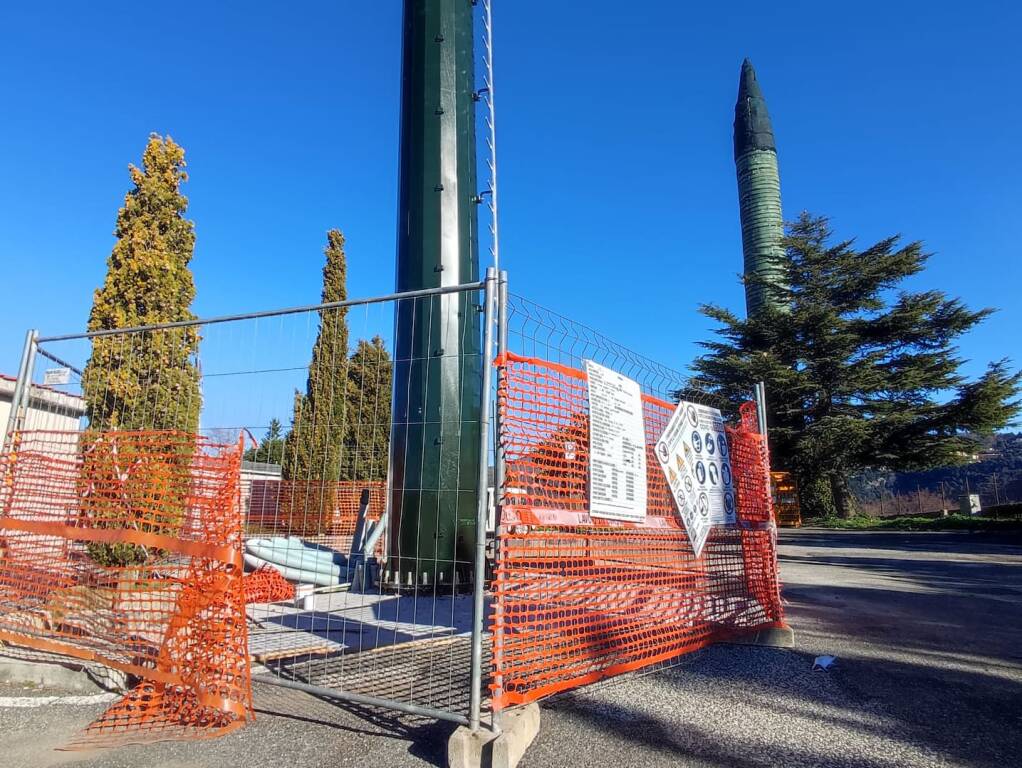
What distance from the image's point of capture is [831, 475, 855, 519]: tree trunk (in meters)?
29.3

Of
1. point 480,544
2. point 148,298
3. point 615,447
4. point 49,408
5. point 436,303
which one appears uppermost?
point 148,298

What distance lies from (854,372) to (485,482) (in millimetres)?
31188

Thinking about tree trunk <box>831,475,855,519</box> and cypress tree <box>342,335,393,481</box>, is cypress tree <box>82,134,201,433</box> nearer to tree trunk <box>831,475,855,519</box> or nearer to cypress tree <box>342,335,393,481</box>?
cypress tree <box>342,335,393,481</box>

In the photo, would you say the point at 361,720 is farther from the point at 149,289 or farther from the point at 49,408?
the point at 149,289

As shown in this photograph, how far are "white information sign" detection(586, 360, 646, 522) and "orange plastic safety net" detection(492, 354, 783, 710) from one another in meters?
0.07

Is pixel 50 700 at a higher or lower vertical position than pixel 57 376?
lower

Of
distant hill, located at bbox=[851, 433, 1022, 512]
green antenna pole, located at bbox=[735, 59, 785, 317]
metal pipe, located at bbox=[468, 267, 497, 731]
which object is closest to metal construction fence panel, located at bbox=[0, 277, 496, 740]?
metal pipe, located at bbox=[468, 267, 497, 731]

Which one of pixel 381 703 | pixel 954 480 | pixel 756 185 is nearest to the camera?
pixel 381 703

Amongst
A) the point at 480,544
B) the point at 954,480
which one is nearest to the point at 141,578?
the point at 480,544

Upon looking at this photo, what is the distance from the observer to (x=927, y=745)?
10.8 feet

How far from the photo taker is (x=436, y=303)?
865cm

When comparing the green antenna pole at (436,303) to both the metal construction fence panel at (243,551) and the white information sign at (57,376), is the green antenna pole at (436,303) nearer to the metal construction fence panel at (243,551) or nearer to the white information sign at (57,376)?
the metal construction fence panel at (243,551)

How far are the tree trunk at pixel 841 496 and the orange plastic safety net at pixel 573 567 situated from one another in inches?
1092

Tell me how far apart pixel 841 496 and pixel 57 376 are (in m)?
31.8
